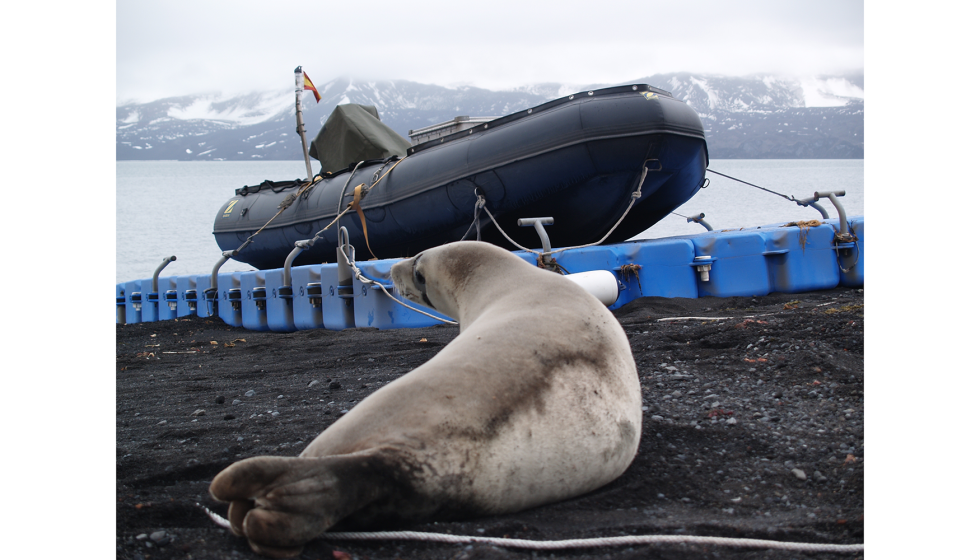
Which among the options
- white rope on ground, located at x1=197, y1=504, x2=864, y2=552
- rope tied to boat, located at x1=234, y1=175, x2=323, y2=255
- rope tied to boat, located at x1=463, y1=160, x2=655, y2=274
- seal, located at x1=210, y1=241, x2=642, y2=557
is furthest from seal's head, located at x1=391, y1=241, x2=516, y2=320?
rope tied to boat, located at x1=234, y1=175, x2=323, y2=255

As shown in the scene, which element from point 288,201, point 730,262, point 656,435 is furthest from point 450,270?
point 288,201

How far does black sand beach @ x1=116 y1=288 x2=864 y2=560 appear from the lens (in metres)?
1.68

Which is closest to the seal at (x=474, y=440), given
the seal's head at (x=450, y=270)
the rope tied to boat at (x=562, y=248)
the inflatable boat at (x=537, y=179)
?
the seal's head at (x=450, y=270)

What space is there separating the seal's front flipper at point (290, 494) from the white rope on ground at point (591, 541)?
0.12 m

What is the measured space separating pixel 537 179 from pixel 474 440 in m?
5.17

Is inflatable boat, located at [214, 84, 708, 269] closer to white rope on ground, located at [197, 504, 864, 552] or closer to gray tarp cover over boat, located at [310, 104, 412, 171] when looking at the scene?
gray tarp cover over boat, located at [310, 104, 412, 171]

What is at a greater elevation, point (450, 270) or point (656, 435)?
point (450, 270)

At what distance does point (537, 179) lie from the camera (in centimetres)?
662

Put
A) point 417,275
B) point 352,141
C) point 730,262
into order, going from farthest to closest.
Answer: point 352,141 → point 730,262 → point 417,275

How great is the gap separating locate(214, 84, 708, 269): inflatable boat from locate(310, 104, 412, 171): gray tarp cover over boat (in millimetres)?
835

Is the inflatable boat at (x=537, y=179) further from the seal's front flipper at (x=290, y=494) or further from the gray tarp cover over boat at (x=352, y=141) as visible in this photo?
the seal's front flipper at (x=290, y=494)

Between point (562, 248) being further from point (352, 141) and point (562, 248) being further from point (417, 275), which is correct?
point (352, 141)

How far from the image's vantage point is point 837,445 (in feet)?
7.53

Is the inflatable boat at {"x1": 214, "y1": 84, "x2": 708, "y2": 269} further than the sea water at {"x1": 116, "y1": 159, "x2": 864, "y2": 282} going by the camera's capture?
No
